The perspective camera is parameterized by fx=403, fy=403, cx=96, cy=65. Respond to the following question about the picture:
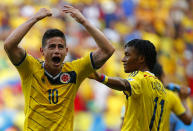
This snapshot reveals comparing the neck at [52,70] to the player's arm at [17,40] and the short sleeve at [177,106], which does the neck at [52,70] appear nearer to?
the player's arm at [17,40]

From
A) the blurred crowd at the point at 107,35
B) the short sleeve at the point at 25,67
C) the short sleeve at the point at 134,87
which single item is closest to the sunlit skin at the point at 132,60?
the short sleeve at the point at 134,87

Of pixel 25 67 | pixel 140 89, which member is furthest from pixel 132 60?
pixel 25 67

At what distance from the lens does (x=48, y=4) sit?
38.1ft

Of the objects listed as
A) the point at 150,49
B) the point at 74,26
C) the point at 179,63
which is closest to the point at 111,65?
the point at 74,26

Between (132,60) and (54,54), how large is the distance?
91 cm

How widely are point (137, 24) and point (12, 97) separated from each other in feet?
16.5

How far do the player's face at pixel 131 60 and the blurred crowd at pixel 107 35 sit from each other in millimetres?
5794

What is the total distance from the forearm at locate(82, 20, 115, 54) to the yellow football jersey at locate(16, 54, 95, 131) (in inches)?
7.4

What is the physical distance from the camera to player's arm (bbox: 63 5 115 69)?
13.4ft

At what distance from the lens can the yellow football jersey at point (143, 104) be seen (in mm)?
4328

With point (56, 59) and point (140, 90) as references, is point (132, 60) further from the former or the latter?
point (56, 59)

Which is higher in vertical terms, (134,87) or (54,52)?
(54,52)

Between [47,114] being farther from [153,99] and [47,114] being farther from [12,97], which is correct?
[12,97]

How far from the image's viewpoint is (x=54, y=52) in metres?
4.25
